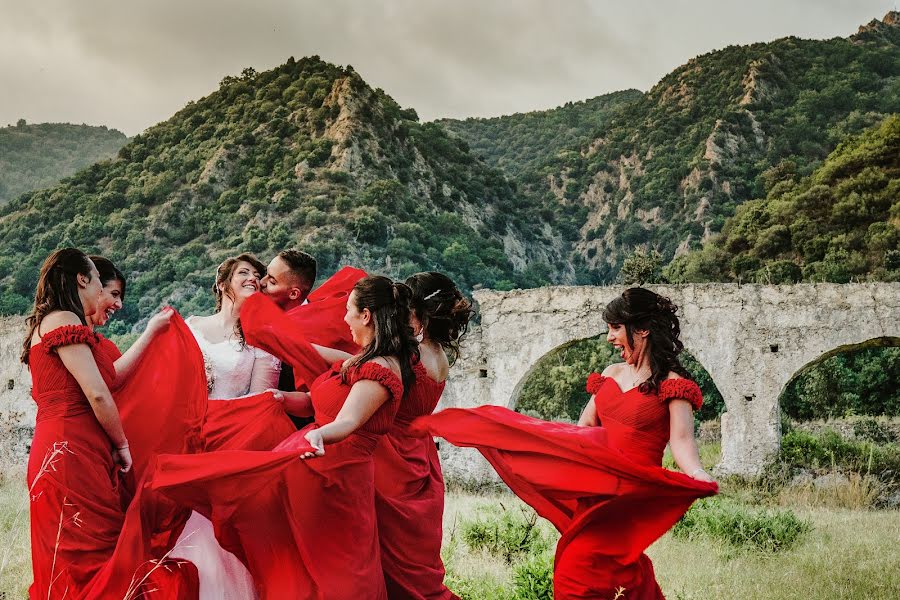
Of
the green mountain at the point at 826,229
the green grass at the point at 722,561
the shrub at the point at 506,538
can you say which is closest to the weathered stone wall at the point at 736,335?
the green grass at the point at 722,561

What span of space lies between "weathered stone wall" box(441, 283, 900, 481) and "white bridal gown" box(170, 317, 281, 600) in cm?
933

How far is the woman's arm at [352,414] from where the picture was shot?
3.20 metres

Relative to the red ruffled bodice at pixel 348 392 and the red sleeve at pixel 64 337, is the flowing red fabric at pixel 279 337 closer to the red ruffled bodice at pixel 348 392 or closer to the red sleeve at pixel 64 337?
the red ruffled bodice at pixel 348 392

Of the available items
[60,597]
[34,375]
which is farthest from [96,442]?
[60,597]

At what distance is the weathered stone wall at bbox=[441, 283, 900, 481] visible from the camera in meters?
12.2

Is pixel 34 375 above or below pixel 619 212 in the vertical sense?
below

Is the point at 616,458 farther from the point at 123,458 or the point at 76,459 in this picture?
the point at 76,459

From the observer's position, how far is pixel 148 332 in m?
4.04

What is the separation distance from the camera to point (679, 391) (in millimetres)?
3594

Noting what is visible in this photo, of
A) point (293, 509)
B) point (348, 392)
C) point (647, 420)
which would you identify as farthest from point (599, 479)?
point (293, 509)

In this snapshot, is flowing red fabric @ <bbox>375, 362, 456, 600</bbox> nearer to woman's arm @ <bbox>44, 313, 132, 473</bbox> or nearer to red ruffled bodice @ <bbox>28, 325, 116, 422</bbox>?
woman's arm @ <bbox>44, 313, 132, 473</bbox>

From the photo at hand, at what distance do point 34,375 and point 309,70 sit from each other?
156 ft

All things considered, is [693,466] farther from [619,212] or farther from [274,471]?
[619,212]

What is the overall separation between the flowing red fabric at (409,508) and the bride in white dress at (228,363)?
65 centimetres
